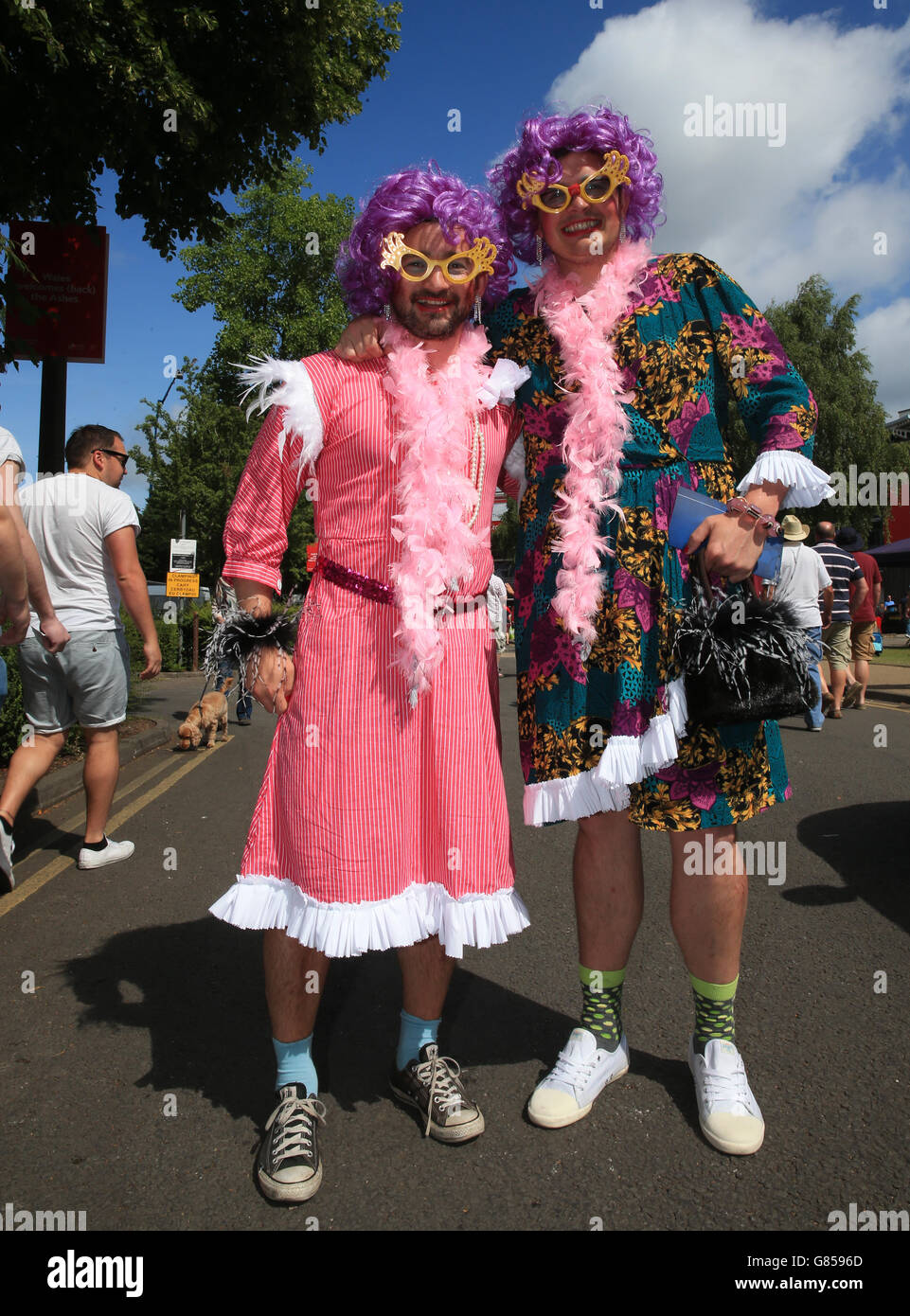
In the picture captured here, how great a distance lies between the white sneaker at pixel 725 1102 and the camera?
1989mm

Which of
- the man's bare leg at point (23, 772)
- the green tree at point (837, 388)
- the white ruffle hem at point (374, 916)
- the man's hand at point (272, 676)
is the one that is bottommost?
the white ruffle hem at point (374, 916)

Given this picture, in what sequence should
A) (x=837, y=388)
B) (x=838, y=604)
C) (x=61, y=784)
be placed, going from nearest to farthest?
1. (x=61, y=784)
2. (x=838, y=604)
3. (x=837, y=388)

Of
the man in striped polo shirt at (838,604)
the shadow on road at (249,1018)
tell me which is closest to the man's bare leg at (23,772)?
the shadow on road at (249,1018)

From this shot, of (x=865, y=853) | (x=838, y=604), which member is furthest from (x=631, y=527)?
(x=838, y=604)

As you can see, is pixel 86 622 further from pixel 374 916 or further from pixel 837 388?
pixel 837 388

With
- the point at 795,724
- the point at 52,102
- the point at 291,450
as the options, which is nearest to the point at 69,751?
the point at 52,102

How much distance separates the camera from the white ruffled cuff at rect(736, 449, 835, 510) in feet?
6.53

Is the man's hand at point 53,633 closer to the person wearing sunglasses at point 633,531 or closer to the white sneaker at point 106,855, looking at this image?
the white sneaker at point 106,855

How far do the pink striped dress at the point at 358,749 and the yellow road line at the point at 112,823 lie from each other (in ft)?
7.85

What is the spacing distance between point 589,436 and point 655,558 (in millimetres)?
318

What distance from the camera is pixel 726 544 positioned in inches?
75.6

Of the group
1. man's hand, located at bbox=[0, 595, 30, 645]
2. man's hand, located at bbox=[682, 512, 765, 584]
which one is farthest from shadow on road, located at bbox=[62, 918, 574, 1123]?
man's hand, located at bbox=[682, 512, 765, 584]

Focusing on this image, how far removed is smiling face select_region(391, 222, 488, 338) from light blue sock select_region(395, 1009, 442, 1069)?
1682 millimetres

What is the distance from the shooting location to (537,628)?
2.15 metres
